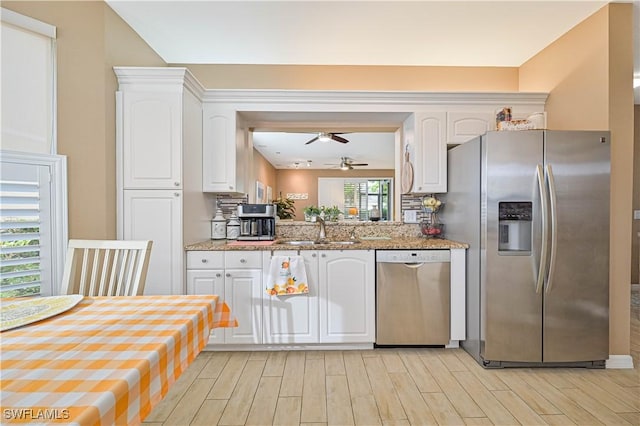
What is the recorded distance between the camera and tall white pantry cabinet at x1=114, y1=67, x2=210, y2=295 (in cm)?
246

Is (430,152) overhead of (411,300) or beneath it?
overhead

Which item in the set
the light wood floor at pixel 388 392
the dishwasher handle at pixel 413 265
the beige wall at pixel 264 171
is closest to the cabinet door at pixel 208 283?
the light wood floor at pixel 388 392

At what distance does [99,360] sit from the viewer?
841 mm

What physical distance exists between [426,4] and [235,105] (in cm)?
176

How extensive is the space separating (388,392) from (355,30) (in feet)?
8.95

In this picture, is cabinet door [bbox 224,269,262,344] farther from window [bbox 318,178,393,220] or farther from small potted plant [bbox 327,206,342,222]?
window [bbox 318,178,393,220]

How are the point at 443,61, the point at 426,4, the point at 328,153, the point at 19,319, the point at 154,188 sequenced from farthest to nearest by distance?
the point at 328,153, the point at 443,61, the point at 154,188, the point at 426,4, the point at 19,319

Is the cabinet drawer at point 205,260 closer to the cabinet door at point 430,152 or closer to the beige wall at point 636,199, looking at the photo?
the cabinet door at point 430,152

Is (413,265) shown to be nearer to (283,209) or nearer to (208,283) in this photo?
(208,283)

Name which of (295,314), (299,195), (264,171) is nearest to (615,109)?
(295,314)

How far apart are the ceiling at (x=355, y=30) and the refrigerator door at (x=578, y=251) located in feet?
3.31

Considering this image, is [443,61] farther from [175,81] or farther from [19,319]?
[19,319]

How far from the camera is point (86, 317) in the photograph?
118 cm

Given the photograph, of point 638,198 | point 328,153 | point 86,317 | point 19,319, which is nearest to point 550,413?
point 86,317
